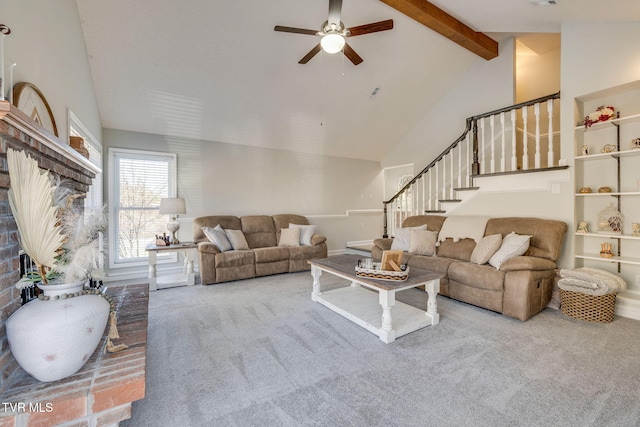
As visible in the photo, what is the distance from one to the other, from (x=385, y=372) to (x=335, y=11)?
2.93 meters

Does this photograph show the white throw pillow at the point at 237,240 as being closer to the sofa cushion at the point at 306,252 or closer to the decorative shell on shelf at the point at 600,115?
the sofa cushion at the point at 306,252

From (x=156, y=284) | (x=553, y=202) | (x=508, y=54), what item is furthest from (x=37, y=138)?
(x=508, y=54)

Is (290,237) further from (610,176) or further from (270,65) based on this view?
(610,176)

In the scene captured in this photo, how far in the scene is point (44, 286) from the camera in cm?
125

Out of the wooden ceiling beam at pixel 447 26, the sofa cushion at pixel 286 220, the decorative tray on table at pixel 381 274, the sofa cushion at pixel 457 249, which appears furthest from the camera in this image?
the sofa cushion at pixel 286 220

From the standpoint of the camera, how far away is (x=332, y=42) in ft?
8.67

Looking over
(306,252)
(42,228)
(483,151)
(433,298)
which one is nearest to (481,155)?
(483,151)

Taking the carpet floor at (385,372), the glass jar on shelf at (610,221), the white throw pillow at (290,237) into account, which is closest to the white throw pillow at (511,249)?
the carpet floor at (385,372)

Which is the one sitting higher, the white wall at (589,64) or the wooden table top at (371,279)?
the white wall at (589,64)

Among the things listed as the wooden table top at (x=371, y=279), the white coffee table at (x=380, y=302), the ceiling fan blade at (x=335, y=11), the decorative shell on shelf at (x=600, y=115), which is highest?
the ceiling fan blade at (x=335, y=11)

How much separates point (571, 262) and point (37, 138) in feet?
16.0

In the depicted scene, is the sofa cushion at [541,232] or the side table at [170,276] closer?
the sofa cushion at [541,232]

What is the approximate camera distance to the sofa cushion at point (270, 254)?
4.45 metres

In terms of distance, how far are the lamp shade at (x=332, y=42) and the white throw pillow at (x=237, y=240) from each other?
3071 mm
